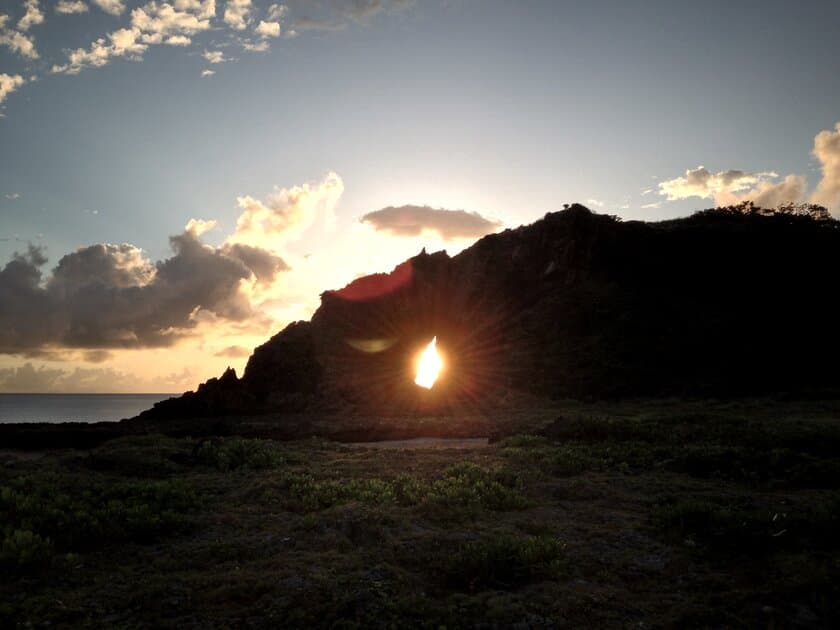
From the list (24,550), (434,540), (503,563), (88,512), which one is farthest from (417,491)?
(24,550)

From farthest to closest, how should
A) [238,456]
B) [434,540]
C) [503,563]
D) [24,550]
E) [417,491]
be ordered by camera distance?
[238,456]
[417,491]
[434,540]
[24,550]
[503,563]

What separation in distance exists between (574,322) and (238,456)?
138 feet

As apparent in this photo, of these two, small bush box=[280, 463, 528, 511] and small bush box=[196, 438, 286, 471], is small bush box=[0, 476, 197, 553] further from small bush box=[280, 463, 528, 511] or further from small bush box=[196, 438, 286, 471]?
small bush box=[196, 438, 286, 471]

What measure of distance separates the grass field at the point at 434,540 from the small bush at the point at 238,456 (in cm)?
13

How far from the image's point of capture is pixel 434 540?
39.8 ft

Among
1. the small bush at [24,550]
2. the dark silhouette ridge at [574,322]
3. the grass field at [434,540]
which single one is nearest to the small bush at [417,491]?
the grass field at [434,540]

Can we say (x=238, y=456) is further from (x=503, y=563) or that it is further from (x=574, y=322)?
(x=574, y=322)

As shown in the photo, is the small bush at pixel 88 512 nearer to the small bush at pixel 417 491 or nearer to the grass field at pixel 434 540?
the grass field at pixel 434 540

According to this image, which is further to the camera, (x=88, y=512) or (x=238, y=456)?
(x=238, y=456)

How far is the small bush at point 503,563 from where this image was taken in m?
10.1

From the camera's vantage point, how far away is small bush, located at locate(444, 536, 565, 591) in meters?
10.1

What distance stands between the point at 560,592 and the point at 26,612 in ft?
29.8

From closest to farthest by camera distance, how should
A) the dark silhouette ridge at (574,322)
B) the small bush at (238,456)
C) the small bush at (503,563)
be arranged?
the small bush at (503,563)
the small bush at (238,456)
the dark silhouette ridge at (574,322)

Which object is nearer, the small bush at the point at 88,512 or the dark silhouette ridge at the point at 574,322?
the small bush at the point at 88,512
